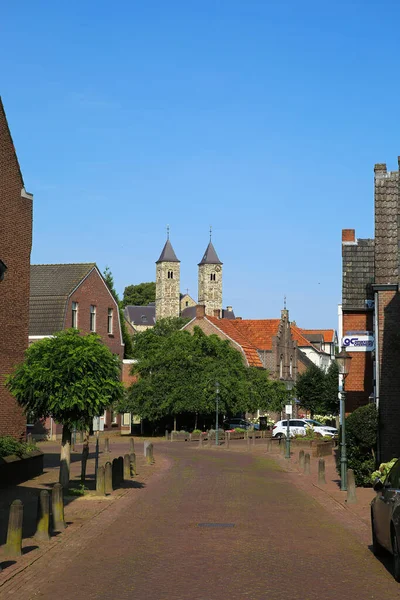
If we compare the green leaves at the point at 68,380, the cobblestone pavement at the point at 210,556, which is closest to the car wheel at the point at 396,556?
the cobblestone pavement at the point at 210,556

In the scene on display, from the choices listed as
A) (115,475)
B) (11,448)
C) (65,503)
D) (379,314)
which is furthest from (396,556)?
(379,314)

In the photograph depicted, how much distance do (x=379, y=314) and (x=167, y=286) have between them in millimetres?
164081

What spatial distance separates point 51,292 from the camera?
5778 cm

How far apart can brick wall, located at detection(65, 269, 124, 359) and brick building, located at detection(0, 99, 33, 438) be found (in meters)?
26.6

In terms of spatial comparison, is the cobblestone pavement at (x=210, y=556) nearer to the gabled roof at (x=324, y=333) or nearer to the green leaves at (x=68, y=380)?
the green leaves at (x=68, y=380)

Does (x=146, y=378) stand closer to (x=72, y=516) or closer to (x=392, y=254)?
(x=392, y=254)

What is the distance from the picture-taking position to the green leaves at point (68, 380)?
21609 mm

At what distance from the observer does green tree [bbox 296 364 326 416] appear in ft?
283

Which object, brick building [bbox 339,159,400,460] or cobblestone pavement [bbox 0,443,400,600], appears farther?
brick building [bbox 339,159,400,460]

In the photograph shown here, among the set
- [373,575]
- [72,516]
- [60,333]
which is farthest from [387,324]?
[373,575]

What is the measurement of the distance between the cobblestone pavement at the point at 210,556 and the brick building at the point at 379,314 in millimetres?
7258

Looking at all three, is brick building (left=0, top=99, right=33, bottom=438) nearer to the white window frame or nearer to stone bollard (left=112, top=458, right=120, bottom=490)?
stone bollard (left=112, top=458, right=120, bottom=490)

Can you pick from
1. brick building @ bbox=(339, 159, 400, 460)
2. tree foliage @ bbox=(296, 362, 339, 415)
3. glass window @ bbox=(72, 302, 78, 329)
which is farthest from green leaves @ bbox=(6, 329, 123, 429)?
tree foliage @ bbox=(296, 362, 339, 415)

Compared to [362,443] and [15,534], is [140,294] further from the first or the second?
[15,534]
